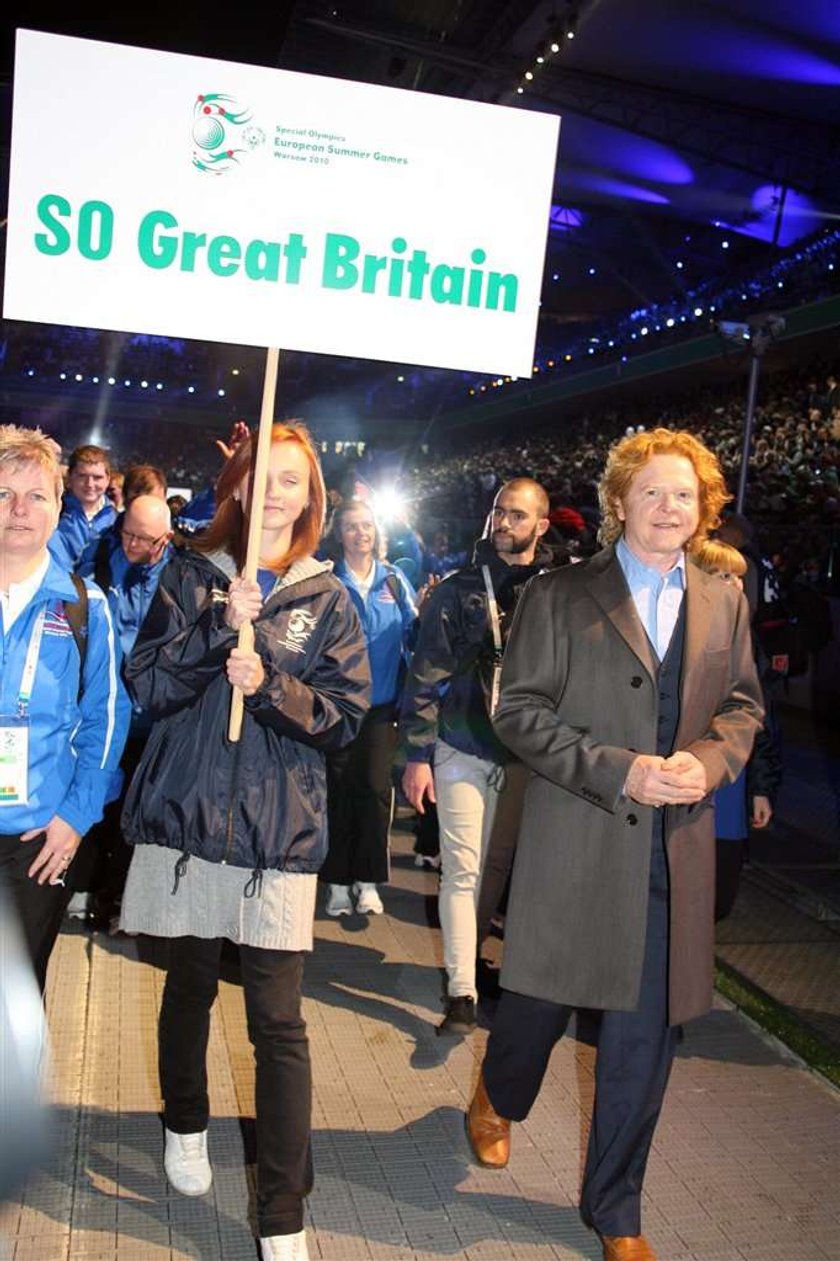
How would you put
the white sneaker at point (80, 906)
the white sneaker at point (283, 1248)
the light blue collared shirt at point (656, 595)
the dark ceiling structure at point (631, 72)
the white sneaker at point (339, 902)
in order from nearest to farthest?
1. the white sneaker at point (283, 1248)
2. the light blue collared shirt at point (656, 595)
3. the white sneaker at point (80, 906)
4. the white sneaker at point (339, 902)
5. the dark ceiling structure at point (631, 72)

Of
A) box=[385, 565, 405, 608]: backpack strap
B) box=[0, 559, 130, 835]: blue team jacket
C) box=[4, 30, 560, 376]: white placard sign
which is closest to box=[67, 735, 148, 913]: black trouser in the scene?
box=[385, 565, 405, 608]: backpack strap

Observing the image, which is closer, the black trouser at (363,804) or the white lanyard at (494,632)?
the white lanyard at (494,632)

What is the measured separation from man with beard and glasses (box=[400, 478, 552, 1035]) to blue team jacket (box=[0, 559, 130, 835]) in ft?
5.21

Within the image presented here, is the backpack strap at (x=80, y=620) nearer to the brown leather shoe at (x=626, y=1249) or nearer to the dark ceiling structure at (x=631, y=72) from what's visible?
the brown leather shoe at (x=626, y=1249)

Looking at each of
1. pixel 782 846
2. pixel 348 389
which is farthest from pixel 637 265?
pixel 782 846

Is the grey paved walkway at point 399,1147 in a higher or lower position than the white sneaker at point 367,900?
lower

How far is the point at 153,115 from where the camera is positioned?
9.39ft

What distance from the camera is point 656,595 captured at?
10.4 ft

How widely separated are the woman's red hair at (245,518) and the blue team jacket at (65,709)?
357mm

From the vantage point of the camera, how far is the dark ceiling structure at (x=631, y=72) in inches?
675

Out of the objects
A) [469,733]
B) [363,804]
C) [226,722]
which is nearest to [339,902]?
[363,804]

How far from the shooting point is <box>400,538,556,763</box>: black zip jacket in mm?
4465

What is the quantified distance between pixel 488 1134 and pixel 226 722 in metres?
1.48

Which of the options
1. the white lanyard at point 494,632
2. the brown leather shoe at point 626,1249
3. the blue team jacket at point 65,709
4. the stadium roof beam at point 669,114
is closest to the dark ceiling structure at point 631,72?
the stadium roof beam at point 669,114
